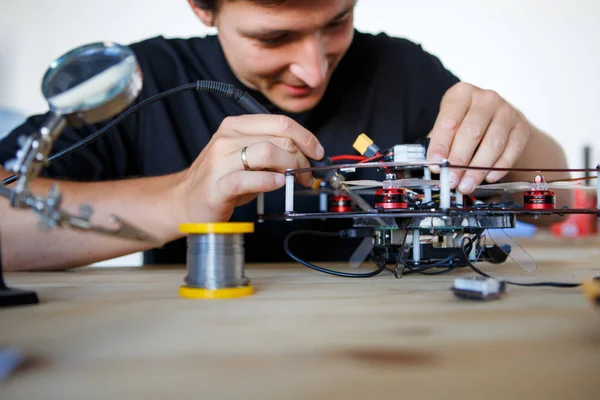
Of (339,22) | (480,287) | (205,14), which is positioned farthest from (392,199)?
(205,14)

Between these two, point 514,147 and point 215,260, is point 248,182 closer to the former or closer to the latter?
point 215,260

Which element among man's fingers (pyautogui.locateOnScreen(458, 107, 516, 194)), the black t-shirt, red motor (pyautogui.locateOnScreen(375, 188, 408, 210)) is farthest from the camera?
the black t-shirt

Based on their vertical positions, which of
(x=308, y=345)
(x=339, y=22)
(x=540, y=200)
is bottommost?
A: (x=308, y=345)

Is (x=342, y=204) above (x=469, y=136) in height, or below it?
below

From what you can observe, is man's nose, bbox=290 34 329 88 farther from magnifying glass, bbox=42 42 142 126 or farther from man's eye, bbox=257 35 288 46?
magnifying glass, bbox=42 42 142 126

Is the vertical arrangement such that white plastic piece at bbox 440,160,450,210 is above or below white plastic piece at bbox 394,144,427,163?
below

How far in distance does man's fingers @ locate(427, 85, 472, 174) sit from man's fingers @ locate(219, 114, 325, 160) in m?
0.18

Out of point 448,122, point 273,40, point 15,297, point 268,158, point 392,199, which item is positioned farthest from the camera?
point 273,40

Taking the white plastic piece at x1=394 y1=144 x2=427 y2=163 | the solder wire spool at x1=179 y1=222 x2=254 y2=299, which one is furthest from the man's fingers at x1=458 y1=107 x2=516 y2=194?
the solder wire spool at x1=179 y1=222 x2=254 y2=299

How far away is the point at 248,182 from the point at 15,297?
348mm

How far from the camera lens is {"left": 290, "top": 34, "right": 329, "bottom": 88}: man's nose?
92 cm

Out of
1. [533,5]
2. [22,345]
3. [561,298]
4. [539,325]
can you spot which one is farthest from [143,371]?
[533,5]

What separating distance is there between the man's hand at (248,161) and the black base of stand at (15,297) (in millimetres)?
333

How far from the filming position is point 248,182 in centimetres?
73
